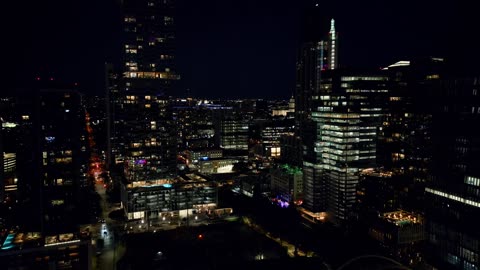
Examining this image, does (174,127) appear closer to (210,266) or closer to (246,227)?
(246,227)

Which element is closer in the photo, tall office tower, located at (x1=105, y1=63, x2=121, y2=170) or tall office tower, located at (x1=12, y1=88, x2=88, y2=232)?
tall office tower, located at (x1=12, y1=88, x2=88, y2=232)

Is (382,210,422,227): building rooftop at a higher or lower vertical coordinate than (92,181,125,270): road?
higher

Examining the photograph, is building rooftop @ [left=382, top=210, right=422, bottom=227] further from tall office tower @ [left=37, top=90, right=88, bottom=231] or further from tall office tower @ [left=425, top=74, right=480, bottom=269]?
tall office tower @ [left=37, top=90, right=88, bottom=231]

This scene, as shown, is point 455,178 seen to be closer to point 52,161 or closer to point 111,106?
point 52,161

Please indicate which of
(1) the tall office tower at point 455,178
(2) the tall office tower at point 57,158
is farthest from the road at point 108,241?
(1) the tall office tower at point 455,178

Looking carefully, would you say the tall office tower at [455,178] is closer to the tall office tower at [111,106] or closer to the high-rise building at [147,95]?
the high-rise building at [147,95]

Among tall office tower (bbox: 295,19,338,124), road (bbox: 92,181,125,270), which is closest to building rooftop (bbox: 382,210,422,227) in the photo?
road (bbox: 92,181,125,270)
